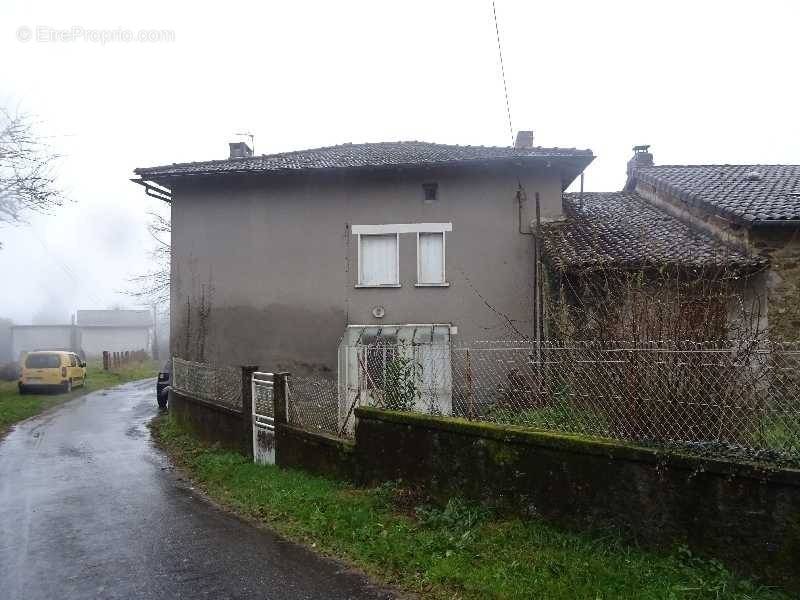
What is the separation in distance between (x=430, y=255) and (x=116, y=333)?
186 ft

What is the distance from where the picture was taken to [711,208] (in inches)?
531

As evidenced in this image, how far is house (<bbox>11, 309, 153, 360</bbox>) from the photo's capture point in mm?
52188

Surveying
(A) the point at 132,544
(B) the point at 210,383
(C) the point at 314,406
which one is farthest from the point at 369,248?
(A) the point at 132,544

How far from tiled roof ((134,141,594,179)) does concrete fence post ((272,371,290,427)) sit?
6528mm

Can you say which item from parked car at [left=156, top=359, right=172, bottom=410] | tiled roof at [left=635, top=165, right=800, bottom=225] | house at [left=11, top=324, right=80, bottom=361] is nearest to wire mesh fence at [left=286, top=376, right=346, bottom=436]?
tiled roof at [left=635, top=165, right=800, bottom=225]

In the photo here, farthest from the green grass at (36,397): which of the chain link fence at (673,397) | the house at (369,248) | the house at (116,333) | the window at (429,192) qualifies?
the house at (116,333)

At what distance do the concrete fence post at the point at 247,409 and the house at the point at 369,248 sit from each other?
3686mm

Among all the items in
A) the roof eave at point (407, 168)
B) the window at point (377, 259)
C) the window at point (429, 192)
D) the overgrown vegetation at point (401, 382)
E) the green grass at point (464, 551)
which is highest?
the roof eave at point (407, 168)

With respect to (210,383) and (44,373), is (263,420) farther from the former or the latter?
(44,373)

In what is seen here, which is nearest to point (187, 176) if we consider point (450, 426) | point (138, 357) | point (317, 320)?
point (317, 320)

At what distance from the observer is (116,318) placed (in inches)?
2734

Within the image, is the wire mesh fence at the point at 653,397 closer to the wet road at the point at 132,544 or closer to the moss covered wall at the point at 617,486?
the moss covered wall at the point at 617,486

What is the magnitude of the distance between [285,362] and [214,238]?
11.7 feet

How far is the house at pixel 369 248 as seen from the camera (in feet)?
46.7
